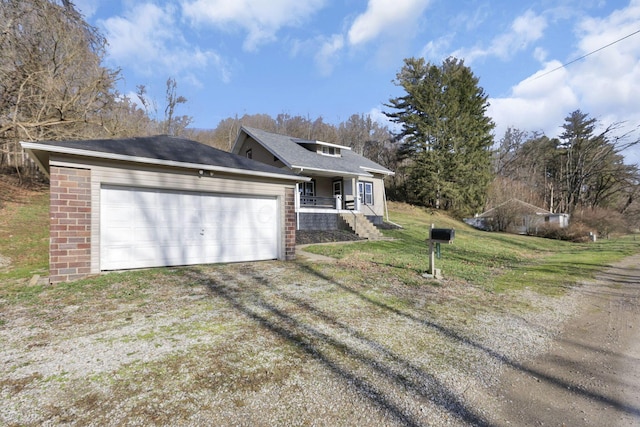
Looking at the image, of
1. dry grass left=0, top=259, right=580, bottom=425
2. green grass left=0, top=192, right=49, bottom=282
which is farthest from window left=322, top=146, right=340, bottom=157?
dry grass left=0, top=259, right=580, bottom=425

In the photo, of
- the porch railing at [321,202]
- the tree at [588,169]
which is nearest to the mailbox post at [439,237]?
the porch railing at [321,202]

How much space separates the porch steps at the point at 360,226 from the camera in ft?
50.6

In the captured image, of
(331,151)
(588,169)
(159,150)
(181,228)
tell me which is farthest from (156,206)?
(588,169)

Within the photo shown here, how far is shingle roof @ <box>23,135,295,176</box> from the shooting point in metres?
6.38

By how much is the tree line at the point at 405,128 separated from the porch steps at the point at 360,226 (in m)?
11.5

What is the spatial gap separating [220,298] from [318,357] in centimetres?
258

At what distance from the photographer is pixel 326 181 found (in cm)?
1909

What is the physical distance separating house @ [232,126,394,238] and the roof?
19.5 ft

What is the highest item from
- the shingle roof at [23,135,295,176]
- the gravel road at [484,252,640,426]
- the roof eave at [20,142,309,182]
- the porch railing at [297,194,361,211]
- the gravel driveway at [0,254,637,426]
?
the shingle roof at [23,135,295,176]

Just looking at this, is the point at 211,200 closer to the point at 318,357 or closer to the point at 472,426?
the point at 318,357

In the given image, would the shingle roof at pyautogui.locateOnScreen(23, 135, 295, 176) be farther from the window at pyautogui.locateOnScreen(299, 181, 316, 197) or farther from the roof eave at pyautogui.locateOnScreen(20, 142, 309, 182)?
the window at pyautogui.locateOnScreen(299, 181, 316, 197)

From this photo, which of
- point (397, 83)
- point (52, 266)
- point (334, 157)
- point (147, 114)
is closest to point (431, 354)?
point (52, 266)

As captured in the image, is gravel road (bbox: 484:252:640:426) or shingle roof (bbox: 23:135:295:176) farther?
shingle roof (bbox: 23:135:295:176)

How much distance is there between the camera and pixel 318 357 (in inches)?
128
